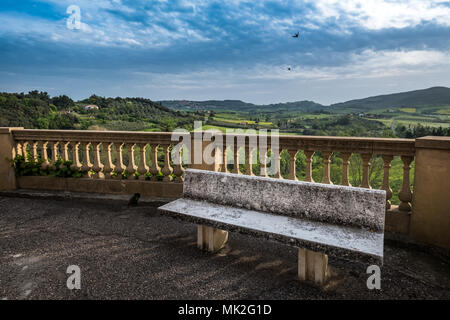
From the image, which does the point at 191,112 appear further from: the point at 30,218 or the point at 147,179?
the point at 30,218

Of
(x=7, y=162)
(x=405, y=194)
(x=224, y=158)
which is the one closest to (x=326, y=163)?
(x=405, y=194)

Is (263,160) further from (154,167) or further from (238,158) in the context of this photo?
(154,167)

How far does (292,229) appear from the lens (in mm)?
3107

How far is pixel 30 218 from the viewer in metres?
5.25

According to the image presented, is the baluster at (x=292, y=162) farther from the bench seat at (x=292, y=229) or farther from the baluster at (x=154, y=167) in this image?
the baluster at (x=154, y=167)

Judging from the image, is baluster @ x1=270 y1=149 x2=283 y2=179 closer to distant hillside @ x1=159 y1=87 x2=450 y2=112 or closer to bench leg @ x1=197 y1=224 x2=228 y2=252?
bench leg @ x1=197 y1=224 x2=228 y2=252

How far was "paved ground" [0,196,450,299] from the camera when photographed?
3.02 m

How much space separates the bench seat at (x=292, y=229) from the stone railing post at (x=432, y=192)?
148 centimetres

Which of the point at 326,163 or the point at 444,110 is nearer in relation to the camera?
the point at 326,163

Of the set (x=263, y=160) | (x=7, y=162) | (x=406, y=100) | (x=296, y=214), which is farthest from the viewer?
(x=406, y=100)

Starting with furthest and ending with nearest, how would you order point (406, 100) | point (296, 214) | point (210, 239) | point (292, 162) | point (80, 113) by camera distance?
point (406, 100) → point (80, 113) → point (292, 162) → point (210, 239) → point (296, 214)

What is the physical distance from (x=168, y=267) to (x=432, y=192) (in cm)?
347

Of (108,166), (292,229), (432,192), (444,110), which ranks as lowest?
(292,229)

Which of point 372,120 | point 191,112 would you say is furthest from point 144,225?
point 372,120
